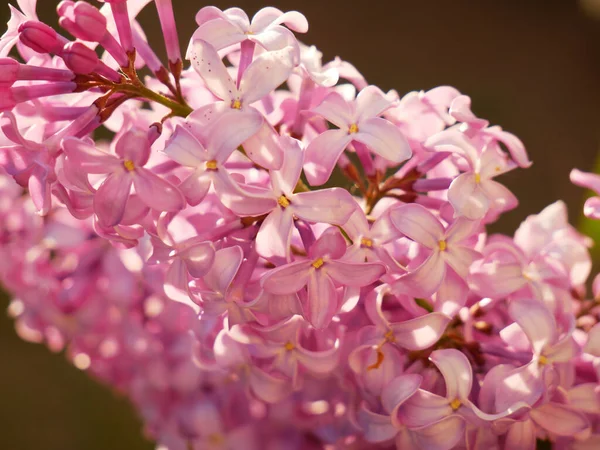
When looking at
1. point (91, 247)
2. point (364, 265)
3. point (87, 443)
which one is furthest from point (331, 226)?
point (87, 443)

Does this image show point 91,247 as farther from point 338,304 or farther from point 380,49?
point 380,49

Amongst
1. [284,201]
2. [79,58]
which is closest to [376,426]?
[284,201]

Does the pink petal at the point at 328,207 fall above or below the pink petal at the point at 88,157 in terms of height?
above

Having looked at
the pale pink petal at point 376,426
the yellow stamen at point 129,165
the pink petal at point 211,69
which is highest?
the pink petal at point 211,69

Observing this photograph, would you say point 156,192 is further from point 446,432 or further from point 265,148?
point 446,432

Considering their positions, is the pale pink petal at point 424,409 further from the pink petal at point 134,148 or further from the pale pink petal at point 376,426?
the pink petal at point 134,148

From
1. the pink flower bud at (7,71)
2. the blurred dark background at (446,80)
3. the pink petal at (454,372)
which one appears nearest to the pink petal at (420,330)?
the pink petal at (454,372)
